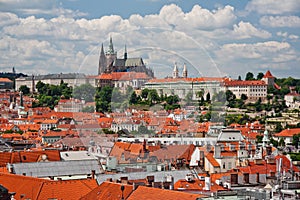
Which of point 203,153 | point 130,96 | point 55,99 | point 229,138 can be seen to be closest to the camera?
point 130,96

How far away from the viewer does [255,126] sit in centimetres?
7275

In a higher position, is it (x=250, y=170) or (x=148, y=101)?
(x=148, y=101)

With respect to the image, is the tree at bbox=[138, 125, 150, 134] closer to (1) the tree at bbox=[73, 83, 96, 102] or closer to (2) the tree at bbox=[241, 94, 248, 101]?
(1) the tree at bbox=[73, 83, 96, 102]

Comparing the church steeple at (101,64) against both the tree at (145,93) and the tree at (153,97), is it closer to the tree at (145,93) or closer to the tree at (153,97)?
the tree at (145,93)

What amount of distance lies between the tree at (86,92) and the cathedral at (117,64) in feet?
3.46

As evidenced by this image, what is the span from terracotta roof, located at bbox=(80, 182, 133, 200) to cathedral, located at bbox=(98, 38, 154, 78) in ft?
22.8

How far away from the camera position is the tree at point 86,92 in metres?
29.2

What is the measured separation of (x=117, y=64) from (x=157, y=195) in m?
14.8

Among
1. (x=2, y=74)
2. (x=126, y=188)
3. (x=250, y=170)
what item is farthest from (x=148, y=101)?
(x=2, y=74)

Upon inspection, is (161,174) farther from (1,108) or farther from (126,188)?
(1,108)

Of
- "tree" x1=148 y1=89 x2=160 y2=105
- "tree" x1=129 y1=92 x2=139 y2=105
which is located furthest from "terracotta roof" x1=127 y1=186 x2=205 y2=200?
"tree" x1=148 y1=89 x2=160 y2=105

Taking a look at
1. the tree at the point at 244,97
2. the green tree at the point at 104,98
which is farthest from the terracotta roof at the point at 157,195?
the tree at the point at 244,97

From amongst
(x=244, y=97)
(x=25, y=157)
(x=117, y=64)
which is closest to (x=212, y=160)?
(x=117, y=64)

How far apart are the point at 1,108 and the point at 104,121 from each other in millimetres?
75657
